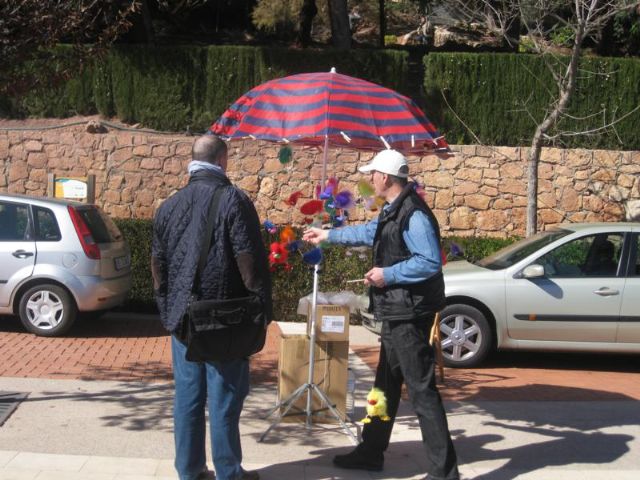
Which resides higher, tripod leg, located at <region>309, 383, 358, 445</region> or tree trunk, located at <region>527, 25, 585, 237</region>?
tree trunk, located at <region>527, 25, 585, 237</region>

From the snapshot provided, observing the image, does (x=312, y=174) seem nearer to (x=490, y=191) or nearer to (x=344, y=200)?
(x=490, y=191)

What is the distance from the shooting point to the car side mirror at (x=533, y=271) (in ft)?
27.8

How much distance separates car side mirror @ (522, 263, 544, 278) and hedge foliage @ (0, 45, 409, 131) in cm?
799

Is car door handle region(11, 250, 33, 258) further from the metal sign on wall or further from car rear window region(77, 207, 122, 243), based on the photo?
the metal sign on wall

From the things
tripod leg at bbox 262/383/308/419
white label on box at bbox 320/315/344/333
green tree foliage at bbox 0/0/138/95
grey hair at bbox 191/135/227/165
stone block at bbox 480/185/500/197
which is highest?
green tree foliage at bbox 0/0/138/95

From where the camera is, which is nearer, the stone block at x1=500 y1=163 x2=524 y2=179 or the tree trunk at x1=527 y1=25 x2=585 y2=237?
the tree trunk at x1=527 y1=25 x2=585 y2=237

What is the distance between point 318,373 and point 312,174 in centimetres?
892

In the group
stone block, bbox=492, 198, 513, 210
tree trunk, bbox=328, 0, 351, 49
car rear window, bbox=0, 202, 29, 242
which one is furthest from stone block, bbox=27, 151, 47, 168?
stone block, bbox=492, 198, 513, 210

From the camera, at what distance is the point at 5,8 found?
5938 mm

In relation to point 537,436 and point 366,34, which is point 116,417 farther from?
point 366,34

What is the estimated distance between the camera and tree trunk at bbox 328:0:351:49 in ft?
58.2

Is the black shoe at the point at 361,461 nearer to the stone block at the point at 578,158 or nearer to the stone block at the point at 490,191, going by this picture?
the stone block at the point at 490,191

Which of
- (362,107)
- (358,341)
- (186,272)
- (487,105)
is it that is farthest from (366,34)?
(186,272)

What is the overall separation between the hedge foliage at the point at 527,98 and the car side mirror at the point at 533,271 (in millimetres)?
6736
